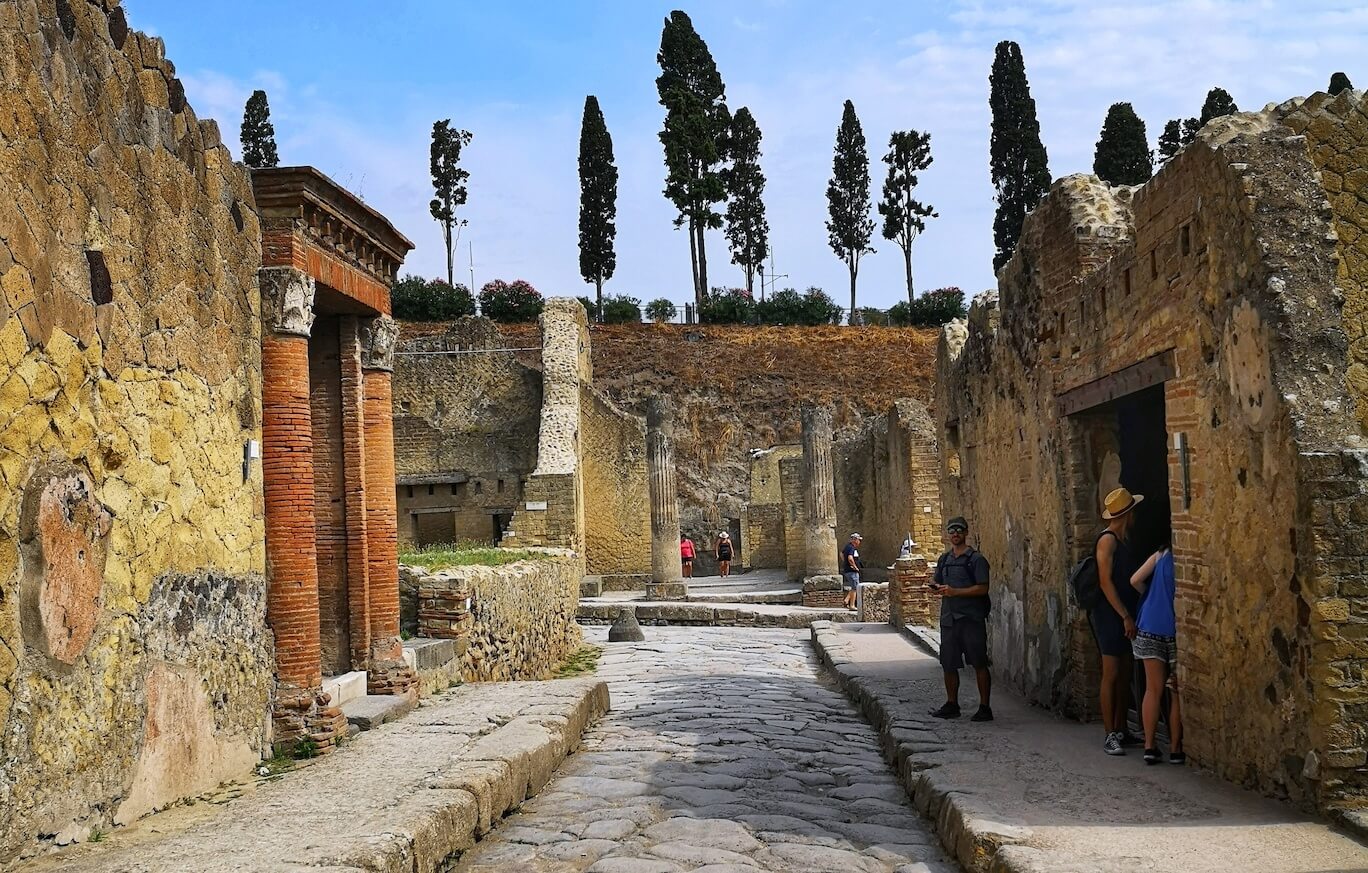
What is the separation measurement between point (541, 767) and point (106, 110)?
13.5 feet

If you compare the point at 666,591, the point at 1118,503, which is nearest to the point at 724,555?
the point at 666,591

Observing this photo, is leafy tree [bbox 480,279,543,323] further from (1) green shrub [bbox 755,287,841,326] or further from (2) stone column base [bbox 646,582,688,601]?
(2) stone column base [bbox 646,582,688,601]

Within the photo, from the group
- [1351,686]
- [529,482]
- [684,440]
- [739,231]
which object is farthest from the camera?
[739,231]

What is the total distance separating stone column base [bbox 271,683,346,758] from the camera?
24.7ft

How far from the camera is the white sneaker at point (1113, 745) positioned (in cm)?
694

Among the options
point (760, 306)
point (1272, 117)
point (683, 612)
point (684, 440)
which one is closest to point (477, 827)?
point (1272, 117)

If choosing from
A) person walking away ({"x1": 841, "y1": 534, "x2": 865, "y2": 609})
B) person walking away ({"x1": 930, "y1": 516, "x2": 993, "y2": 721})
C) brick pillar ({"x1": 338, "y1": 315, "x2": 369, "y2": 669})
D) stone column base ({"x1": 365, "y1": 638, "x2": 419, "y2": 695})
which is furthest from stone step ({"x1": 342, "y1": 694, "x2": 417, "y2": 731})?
person walking away ({"x1": 841, "y1": 534, "x2": 865, "y2": 609})

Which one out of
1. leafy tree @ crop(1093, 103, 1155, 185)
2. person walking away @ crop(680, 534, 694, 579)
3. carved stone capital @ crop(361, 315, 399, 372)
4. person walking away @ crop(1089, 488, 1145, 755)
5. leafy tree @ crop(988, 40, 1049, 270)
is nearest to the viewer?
person walking away @ crop(1089, 488, 1145, 755)

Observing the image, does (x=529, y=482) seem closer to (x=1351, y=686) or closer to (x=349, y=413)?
(x=349, y=413)

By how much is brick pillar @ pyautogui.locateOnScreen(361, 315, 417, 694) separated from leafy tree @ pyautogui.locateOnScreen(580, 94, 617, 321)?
1560 inches

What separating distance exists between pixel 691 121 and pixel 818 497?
26154mm

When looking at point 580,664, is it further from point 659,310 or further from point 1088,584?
point 659,310

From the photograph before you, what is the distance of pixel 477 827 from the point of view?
6098 millimetres

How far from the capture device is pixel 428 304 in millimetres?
46188
